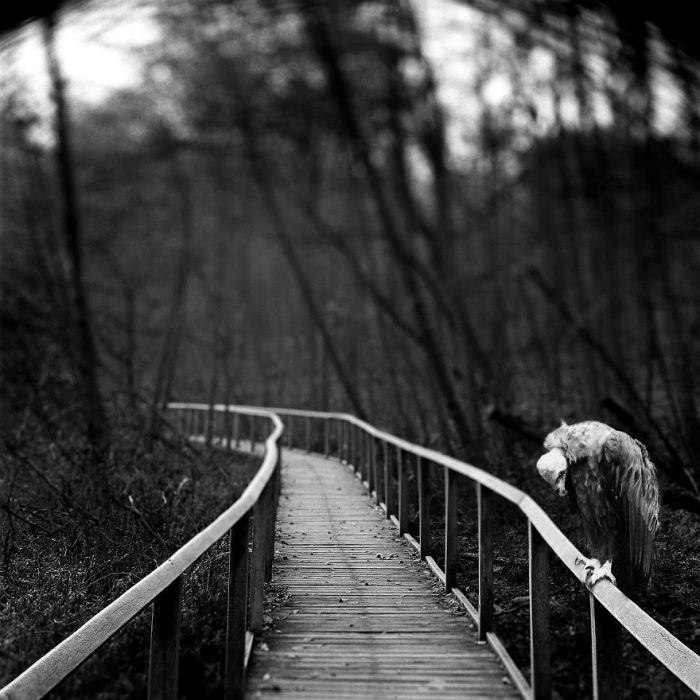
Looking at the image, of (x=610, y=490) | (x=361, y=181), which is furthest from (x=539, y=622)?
(x=361, y=181)

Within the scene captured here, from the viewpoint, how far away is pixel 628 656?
420 centimetres

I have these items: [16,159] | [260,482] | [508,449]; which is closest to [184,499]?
[260,482]

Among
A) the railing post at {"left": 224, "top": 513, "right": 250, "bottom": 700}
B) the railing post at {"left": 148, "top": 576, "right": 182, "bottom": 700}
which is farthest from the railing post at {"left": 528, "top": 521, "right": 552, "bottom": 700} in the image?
the railing post at {"left": 148, "top": 576, "right": 182, "bottom": 700}

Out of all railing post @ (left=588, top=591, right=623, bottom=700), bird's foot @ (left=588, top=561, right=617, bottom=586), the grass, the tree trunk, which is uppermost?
the tree trunk

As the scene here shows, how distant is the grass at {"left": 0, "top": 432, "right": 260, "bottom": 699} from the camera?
3.77 m

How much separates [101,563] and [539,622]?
3681 millimetres

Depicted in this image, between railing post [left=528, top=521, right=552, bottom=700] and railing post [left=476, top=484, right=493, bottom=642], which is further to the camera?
railing post [left=476, top=484, right=493, bottom=642]

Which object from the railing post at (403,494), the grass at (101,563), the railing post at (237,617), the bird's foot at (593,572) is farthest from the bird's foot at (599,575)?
the railing post at (403,494)

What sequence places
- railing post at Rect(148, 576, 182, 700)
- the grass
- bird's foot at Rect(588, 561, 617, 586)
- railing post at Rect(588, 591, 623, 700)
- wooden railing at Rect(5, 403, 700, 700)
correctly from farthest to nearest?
1. the grass
2. railing post at Rect(148, 576, 182, 700)
3. bird's foot at Rect(588, 561, 617, 586)
4. railing post at Rect(588, 591, 623, 700)
5. wooden railing at Rect(5, 403, 700, 700)

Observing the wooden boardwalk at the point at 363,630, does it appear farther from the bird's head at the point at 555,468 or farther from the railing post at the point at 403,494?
the bird's head at the point at 555,468

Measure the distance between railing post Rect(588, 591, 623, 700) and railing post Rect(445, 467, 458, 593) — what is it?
7.61ft

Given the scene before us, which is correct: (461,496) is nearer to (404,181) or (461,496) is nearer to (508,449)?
(508,449)

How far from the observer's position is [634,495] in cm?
323

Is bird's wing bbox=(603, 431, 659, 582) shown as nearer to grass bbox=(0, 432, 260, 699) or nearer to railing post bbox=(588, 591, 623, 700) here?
railing post bbox=(588, 591, 623, 700)
